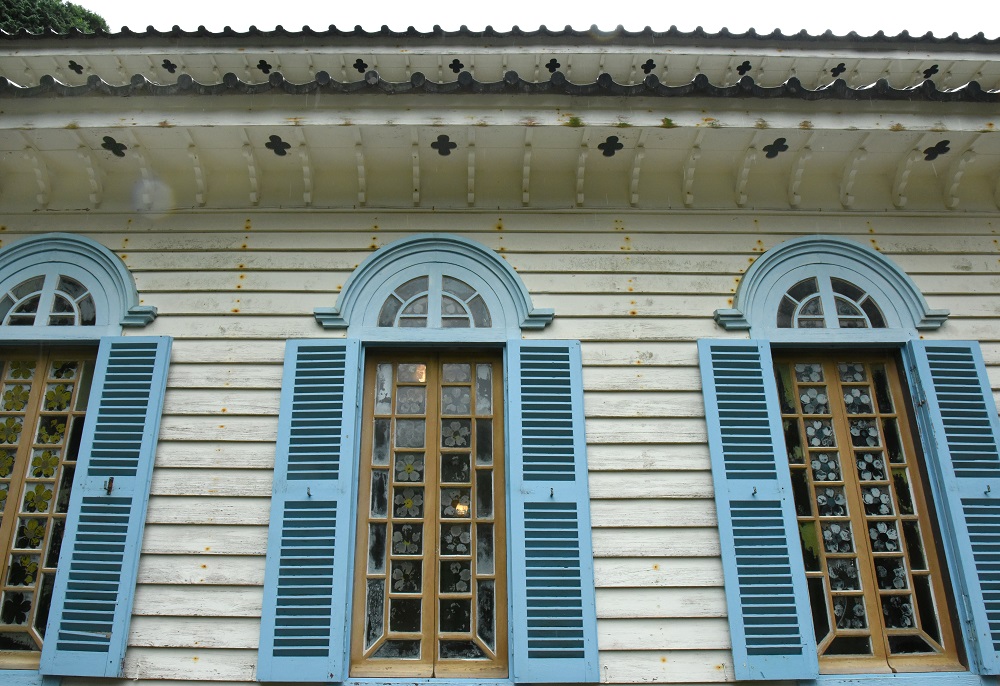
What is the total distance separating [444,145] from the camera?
494cm

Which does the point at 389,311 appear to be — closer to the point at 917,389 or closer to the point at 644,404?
the point at 644,404

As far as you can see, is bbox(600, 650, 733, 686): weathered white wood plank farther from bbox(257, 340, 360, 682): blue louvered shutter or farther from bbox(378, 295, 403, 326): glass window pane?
bbox(378, 295, 403, 326): glass window pane

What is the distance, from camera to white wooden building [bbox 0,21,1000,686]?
411cm

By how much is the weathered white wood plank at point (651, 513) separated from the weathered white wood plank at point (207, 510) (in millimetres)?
2112

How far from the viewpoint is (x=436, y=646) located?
4.14 m

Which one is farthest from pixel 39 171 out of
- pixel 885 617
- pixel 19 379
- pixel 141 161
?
pixel 885 617

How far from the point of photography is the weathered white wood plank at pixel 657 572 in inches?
164

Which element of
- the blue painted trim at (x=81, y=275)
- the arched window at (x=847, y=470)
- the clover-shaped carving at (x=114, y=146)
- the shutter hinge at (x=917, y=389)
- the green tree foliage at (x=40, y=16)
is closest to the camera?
the arched window at (x=847, y=470)

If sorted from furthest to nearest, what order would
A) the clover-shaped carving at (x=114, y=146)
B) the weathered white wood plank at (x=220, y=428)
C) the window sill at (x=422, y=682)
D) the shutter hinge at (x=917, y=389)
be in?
the clover-shaped carving at (x=114, y=146), the shutter hinge at (x=917, y=389), the weathered white wood plank at (x=220, y=428), the window sill at (x=422, y=682)

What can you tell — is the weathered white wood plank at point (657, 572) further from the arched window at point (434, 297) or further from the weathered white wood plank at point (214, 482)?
the weathered white wood plank at point (214, 482)

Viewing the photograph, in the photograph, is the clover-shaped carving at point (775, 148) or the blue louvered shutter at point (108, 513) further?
the clover-shaped carving at point (775, 148)

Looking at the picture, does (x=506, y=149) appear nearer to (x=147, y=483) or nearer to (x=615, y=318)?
(x=615, y=318)

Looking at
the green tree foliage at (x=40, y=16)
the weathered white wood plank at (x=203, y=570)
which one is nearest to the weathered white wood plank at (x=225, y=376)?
the weathered white wood plank at (x=203, y=570)

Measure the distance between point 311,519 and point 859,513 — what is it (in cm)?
351
